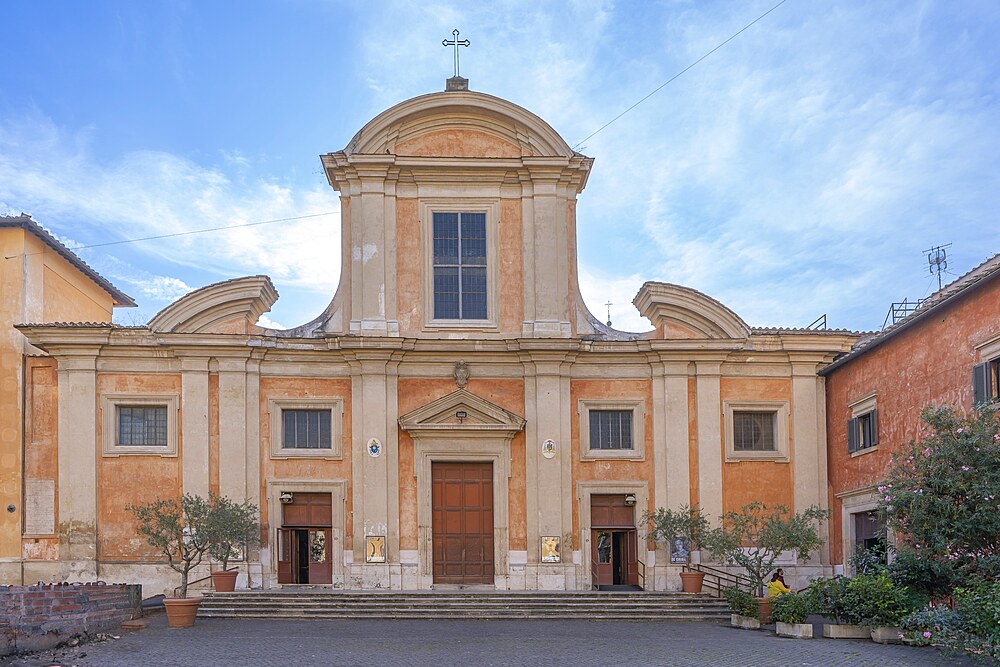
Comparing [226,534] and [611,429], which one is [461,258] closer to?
[611,429]

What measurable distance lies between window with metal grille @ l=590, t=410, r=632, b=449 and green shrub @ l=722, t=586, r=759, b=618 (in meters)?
4.83

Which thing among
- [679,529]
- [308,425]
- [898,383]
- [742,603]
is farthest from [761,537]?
[308,425]

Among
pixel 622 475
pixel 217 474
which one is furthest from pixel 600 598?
pixel 217 474

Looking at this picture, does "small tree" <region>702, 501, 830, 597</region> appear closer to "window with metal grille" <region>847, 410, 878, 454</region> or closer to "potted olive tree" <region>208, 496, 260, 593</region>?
"window with metal grille" <region>847, 410, 878, 454</region>

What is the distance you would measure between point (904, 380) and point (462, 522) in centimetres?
996

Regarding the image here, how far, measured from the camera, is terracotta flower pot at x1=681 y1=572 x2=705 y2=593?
22781 mm

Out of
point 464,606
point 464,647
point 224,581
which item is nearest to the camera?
point 464,647

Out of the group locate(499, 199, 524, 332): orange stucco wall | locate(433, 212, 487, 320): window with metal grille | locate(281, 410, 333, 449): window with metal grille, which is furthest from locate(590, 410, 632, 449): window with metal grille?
locate(281, 410, 333, 449): window with metal grille

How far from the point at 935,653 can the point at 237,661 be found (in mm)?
10125

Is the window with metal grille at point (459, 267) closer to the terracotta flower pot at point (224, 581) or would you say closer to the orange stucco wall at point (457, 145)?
the orange stucco wall at point (457, 145)

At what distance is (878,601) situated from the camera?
17422 millimetres

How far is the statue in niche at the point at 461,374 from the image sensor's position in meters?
24.5

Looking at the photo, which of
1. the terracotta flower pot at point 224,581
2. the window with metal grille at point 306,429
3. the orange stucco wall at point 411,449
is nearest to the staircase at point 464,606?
the terracotta flower pot at point 224,581

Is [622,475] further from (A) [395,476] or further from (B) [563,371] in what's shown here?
(A) [395,476]
